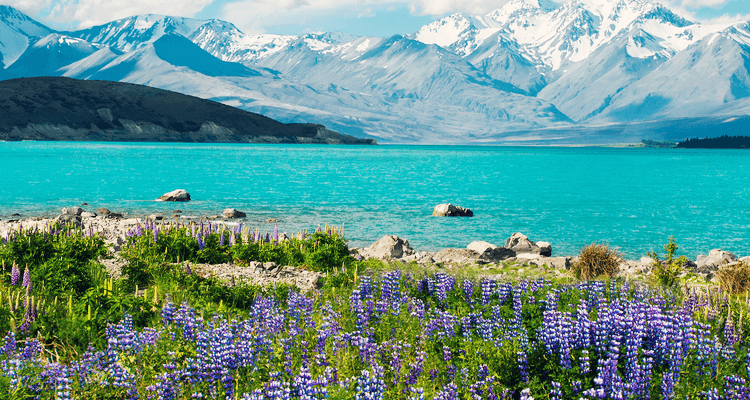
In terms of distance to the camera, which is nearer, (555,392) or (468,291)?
(555,392)

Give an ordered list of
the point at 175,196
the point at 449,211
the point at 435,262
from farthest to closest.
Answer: the point at 175,196 < the point at 449,211 < the point at 435,262

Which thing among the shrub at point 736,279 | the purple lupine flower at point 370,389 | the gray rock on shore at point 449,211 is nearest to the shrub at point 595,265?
the shrub at point 736,279

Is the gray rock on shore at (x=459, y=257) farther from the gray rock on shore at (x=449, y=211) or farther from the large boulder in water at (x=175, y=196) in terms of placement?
the large boulder in water at (x=175, y=196)

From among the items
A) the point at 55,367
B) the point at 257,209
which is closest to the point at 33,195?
the point at 257,209

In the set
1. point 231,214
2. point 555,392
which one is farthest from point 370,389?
point 231,214

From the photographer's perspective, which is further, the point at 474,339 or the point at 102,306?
the point at 102,306

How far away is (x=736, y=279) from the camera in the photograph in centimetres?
1616

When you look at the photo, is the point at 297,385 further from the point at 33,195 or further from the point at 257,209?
the point at 33,195

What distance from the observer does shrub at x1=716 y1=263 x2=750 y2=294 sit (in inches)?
621

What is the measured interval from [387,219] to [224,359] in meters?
35.2

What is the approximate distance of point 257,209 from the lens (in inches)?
1838

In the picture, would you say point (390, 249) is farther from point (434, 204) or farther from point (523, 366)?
point (434, 204)

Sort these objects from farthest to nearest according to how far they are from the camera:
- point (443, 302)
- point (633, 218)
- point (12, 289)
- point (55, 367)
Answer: point (633, 218) < point (12, 289) < point (443, 302) < point (55, 367)

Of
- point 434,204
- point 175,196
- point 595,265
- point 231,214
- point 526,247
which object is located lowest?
point 434,204
